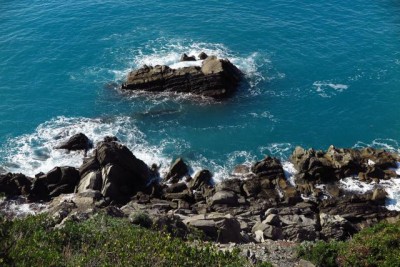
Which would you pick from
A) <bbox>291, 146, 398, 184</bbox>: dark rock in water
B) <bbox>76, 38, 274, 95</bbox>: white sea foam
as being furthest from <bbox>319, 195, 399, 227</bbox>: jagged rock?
<bbox>76, 38, 274, 95</bbox>: white sea foam

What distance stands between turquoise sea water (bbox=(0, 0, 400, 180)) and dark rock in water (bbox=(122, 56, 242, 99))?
2090 mm

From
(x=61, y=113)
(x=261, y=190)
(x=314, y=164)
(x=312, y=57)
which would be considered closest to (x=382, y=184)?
(x=314, y=164)

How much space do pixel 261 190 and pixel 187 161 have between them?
12462mm

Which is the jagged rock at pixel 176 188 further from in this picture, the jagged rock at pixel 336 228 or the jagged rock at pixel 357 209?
the jagged rock at pixel 336 228

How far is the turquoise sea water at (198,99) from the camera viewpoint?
233 feet

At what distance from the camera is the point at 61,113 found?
253 feet

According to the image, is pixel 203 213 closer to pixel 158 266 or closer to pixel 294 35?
pixel 158 266

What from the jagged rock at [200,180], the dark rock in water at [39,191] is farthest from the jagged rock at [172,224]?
the dark rock in water at [39,191]

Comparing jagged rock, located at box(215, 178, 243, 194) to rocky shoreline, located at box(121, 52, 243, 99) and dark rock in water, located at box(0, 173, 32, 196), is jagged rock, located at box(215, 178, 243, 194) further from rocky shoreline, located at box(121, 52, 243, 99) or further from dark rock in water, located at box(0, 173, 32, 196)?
dark rock in water, located at box(0, 173, 32, 196)

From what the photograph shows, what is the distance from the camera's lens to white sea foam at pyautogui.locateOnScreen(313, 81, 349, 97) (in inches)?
3118

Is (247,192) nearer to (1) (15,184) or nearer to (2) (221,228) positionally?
(2) (221,228)

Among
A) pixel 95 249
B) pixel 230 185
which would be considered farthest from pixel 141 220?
pixel 230 185

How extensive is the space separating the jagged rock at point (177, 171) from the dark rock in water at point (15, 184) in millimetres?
19146

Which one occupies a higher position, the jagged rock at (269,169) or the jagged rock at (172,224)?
the jagged rock at (172,224)
